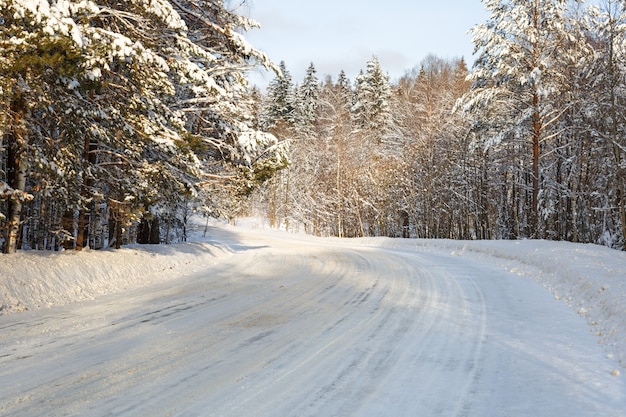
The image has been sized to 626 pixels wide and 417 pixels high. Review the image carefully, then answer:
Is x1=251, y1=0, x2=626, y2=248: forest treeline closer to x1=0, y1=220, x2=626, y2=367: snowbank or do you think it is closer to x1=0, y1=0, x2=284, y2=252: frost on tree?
x1=0, y1=0, x2=284, y2=252: frost on tree

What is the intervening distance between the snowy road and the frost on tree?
315cm

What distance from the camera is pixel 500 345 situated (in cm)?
519

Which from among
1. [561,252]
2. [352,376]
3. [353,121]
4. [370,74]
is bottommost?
[352,376]

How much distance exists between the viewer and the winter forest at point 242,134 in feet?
25.3

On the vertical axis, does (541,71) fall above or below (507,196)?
above

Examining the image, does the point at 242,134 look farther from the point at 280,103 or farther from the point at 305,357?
the point at 280,103

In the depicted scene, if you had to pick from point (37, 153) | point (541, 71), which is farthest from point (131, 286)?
point (541, 71)

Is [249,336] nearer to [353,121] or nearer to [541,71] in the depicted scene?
[541,71]

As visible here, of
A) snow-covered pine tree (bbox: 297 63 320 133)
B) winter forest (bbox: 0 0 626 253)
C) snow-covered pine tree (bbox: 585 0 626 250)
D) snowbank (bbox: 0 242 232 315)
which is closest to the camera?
snowbank (bbox: 0 242 232 315)

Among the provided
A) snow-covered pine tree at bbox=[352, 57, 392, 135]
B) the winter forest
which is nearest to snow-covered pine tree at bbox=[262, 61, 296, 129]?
snow-covered pine tree at bbox=[352, 57, 392, 135]

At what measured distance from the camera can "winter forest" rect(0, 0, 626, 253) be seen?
7727mm

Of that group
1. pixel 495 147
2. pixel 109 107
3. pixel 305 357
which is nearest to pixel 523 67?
pixel 495 147

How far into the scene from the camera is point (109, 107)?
31.3 ft

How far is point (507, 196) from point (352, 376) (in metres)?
26.3
